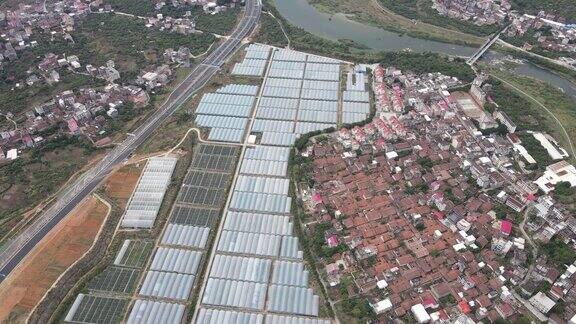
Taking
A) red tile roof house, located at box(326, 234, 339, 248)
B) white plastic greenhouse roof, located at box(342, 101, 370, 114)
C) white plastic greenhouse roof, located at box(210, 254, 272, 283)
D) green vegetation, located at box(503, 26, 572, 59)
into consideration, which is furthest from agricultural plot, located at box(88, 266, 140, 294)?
→ green vegetation, located at box(503, 26, 572, 59)

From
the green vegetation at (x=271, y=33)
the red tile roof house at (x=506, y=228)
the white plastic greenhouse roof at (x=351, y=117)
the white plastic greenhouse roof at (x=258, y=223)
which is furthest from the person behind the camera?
the green vegetation at (x=271, y=33)

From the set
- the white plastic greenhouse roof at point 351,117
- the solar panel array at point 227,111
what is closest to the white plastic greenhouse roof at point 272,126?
the solar panel array at point 227,111

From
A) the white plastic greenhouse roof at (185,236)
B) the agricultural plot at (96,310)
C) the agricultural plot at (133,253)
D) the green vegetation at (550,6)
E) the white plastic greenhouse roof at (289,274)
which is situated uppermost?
the green vegetation at (550,6)

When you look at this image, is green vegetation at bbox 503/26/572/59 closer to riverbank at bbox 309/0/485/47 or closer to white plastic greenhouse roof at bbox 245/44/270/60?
riverbank at bbox 309/0/485/47

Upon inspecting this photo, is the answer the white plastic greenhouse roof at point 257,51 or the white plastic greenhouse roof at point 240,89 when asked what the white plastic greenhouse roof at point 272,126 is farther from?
the white plastic greenhouse roof at point 257,51

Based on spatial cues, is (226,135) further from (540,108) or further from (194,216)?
(540,108)

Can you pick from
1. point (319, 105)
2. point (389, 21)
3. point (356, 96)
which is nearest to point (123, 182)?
point (319, 105)

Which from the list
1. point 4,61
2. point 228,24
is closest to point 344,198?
point 228,24
